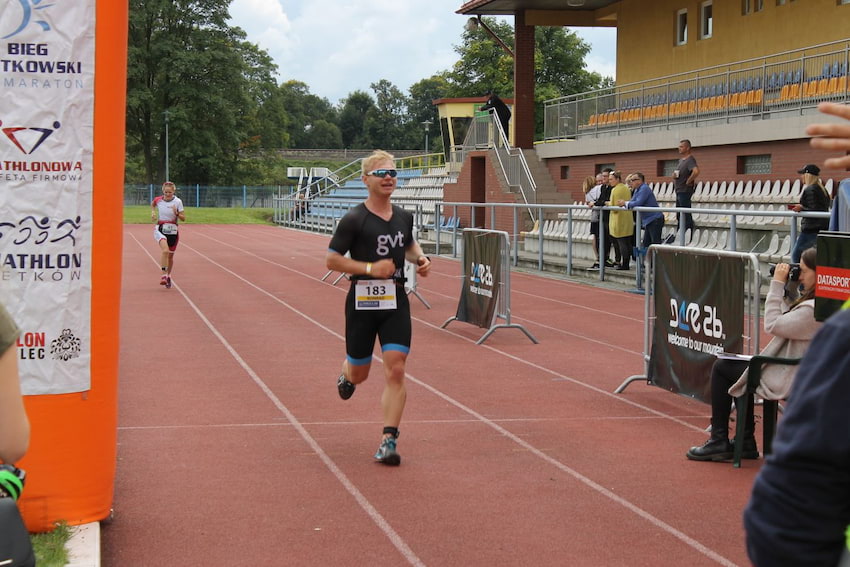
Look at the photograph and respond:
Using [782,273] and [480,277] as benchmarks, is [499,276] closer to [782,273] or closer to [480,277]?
[480,277]

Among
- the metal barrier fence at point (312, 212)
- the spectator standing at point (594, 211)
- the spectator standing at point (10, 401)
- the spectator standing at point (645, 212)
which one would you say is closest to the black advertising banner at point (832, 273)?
the spectator standing at point (10, 401)

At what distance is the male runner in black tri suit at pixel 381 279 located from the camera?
7137 mm

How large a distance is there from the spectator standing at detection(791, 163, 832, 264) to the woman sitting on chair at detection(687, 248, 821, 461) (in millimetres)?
6142

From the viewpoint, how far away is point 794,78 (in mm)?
22125

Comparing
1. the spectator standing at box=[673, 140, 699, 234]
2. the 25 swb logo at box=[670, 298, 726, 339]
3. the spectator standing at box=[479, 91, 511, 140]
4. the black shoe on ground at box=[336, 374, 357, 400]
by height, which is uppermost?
the spectator standing at box=[479, 91, 511, 140]

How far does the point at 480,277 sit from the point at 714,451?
20.2 feet

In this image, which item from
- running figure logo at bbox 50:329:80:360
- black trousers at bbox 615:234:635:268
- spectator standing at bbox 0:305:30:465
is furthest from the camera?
black trousers at bbox 615:234:635:268

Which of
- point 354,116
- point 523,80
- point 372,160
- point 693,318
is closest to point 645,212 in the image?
point 693,318

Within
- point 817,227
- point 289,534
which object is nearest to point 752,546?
point 289,534

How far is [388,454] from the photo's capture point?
276 inches

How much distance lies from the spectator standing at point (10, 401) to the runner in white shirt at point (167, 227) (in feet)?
53.3

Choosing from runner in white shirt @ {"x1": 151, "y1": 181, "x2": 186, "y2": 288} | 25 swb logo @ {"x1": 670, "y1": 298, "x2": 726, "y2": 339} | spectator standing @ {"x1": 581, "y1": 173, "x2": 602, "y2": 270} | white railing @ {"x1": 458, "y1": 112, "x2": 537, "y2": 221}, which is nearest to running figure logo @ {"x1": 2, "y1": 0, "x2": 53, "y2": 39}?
25 swb logo @ {"x1": 670, "y1": 298, "x2": 726, "y2": 339}

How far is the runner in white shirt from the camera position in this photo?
1900 cm

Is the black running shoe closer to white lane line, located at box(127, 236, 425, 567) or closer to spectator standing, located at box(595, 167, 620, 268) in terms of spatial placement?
white lane line, located at box(127, 236, 425, 567)
